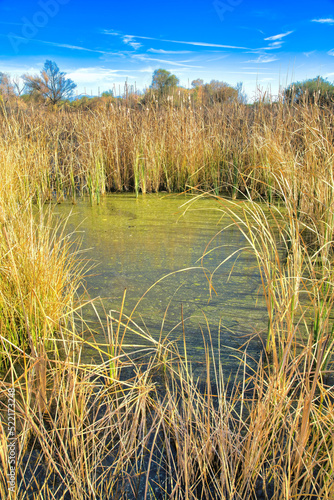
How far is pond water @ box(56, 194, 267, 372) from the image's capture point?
156 cm

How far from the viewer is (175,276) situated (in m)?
2.14

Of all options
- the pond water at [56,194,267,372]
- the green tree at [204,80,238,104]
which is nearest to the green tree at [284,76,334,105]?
the green tree at [204,80,238,104]

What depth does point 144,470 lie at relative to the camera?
0.95 meters

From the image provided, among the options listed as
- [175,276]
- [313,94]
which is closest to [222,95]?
[313,94]

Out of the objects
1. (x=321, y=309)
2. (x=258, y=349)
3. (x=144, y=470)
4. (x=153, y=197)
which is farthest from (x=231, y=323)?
(x=153, y=197)

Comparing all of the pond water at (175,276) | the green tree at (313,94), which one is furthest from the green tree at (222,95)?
the pond water at (175,276)

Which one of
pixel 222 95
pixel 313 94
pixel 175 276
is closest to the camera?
pixel 175 276

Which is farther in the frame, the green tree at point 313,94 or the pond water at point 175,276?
the green tree at point 313,94

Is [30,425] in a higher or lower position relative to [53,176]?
lower

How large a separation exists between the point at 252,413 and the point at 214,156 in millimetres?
4063

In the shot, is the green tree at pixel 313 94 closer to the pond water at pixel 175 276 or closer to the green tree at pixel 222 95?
the green tree at pixel 222 95

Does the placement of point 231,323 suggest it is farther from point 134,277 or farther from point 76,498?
point 76,498

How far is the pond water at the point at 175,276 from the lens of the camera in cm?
156

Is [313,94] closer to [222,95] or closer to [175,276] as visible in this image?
[175,276]
